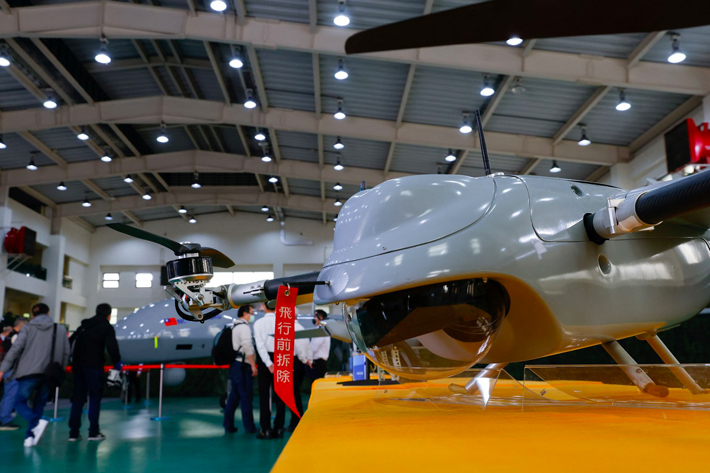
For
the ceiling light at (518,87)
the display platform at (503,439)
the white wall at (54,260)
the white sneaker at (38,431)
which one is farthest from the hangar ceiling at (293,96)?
the display platform at (503,439)

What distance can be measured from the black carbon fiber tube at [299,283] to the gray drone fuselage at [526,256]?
0.05 metres

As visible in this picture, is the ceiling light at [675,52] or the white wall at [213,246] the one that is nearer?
the ceiling light at [675,52]

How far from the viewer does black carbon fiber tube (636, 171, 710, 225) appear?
5.03 ft

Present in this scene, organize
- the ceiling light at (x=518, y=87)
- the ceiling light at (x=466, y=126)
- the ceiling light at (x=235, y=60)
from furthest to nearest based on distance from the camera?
the ceiling light at (x=466, y=126)
the ceiling light at (x=518, y=87)
the ceiling light at (x=235, y=60)

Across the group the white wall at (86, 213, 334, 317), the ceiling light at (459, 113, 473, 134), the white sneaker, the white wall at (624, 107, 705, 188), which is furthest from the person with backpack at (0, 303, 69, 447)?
the white wall at (86, 213, 334, 317)

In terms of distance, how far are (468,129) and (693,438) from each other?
502 inches

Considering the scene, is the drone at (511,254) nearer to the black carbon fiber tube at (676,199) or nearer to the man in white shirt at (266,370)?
the black carbon fiber tube at (676,199)

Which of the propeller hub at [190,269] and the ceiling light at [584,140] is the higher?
the ceiling light at [584,140]

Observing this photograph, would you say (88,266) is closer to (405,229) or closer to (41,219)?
(41,219)

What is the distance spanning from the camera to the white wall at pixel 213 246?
85.5 ft

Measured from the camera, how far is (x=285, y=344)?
1.73 metres

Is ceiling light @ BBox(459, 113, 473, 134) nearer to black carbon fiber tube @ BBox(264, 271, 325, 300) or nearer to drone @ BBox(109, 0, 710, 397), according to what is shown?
drone @ BBox(109, 0, 710, 397)

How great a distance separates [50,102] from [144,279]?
14.6 metres

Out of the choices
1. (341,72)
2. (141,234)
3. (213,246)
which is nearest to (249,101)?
Answer: (341,72)
